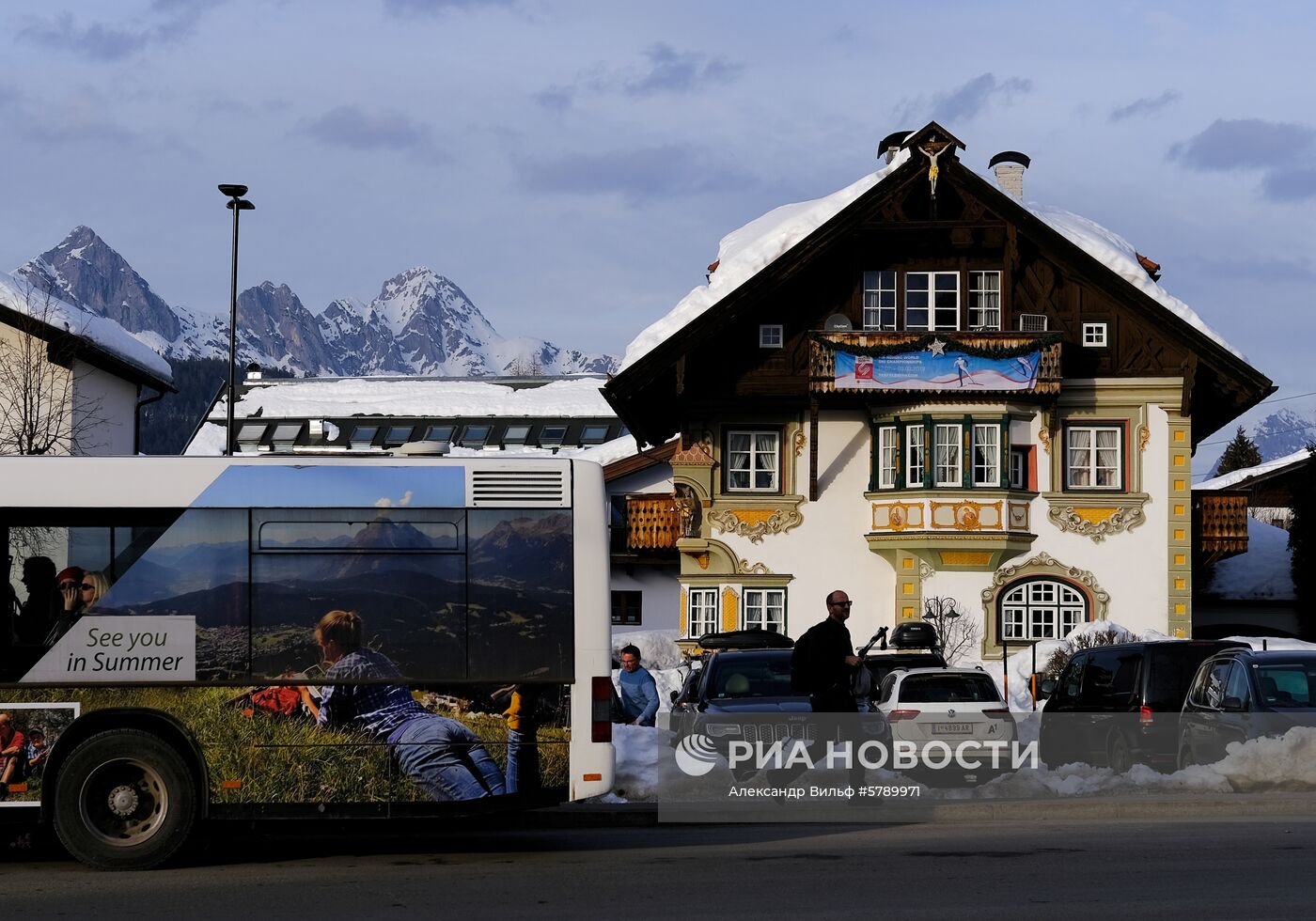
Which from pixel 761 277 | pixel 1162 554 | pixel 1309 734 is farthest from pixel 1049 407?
pixel 1309 734

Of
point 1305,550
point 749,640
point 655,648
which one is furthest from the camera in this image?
point 1305,550

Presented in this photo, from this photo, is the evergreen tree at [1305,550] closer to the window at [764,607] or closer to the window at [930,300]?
the window at [930,300]

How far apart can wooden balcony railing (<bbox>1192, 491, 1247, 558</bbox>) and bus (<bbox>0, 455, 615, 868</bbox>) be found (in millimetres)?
28297

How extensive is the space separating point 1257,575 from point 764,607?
13699 millimetres

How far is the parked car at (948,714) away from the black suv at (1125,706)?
4.35 ft

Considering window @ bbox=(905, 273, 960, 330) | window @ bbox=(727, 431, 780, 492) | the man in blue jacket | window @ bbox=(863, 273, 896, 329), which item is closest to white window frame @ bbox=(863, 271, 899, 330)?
window @ bbox=(863, 273, 896, 329)

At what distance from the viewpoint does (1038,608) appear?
37938mm

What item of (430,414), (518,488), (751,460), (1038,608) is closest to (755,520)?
(751,460)

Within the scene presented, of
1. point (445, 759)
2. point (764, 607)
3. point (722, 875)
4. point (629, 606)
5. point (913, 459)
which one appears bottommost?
point (722, 875)

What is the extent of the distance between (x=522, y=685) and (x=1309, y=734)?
27.2 ft

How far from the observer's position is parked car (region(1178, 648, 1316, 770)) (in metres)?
17.2

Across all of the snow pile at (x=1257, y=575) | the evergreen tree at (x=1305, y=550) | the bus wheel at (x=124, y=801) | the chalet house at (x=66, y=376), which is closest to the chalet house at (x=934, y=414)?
the evergreen tree at (x=1305, y=550)

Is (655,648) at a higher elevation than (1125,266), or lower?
lower

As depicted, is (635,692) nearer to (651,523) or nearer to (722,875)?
(722,875)
